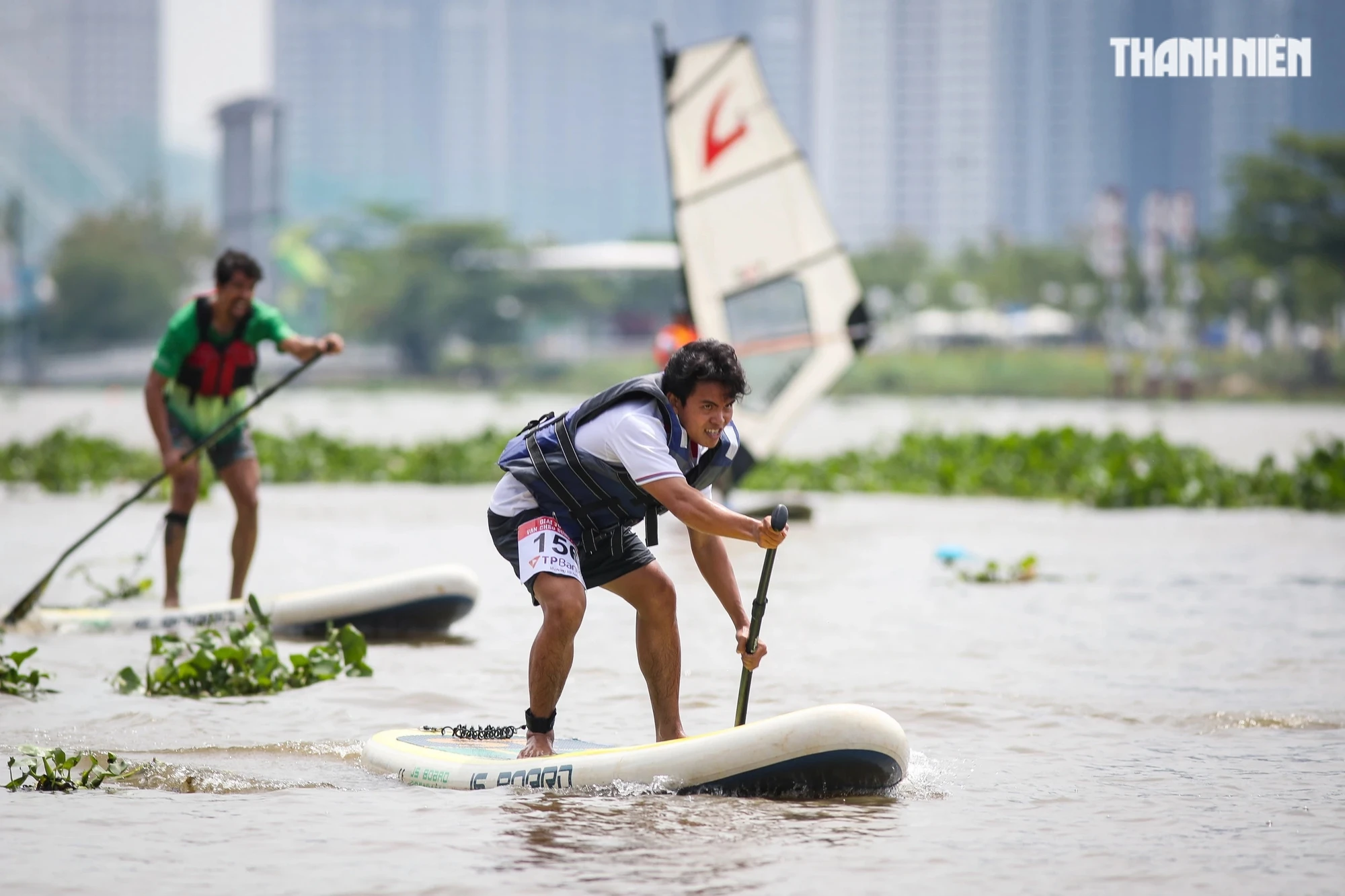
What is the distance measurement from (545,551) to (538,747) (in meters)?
0.63

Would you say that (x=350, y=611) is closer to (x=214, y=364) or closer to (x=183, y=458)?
(x=183, y=458)

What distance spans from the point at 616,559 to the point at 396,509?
10.6m

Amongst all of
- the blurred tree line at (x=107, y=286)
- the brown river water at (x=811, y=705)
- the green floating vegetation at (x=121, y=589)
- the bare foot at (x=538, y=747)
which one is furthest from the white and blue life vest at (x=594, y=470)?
the blurred tree line at (x=107, y=286)

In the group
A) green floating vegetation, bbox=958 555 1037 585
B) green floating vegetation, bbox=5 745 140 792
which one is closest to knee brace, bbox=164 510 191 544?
green floating vegetation, bbox=5 745 140 792

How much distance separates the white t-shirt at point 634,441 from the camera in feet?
15.9

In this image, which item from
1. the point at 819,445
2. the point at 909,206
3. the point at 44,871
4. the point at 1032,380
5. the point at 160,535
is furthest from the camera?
the point at 909,206

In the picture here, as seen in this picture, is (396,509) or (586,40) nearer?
(396,509)

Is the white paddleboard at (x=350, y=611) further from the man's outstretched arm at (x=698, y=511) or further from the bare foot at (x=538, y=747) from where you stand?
the man's outstretched arm at (x=698, y=511)

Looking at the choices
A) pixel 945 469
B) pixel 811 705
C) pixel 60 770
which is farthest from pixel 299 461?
pixel 60 770

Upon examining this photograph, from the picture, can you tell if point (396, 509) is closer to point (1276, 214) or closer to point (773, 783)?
point (773, 783)

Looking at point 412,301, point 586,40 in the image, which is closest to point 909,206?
point 586,40

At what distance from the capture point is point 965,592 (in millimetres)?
10062

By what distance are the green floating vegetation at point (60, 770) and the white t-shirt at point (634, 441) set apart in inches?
67.9

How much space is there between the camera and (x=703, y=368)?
15.9 feet
